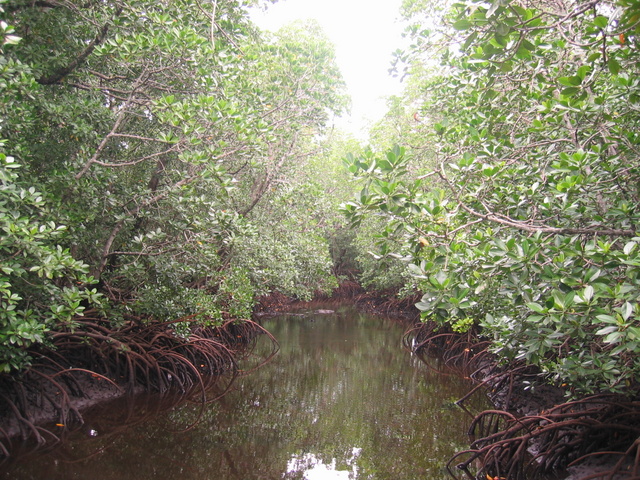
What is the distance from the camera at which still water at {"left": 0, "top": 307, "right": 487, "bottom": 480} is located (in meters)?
3.69

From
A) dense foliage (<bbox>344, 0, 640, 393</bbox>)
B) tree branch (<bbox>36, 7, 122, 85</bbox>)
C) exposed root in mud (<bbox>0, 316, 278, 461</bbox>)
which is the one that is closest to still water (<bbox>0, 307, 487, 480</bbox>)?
exposed root in mud (<bbox>0, 316, 278, 461</bbox>)

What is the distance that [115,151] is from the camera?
4883 mm

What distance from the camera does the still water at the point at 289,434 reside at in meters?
3.69

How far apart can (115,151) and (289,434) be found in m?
3.46

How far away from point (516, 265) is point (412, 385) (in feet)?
14.6

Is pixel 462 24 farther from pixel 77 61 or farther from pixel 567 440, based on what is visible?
pixel 77 61

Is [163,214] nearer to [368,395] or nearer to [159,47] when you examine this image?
[159,47]

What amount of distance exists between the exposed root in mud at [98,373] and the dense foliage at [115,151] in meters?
0.28

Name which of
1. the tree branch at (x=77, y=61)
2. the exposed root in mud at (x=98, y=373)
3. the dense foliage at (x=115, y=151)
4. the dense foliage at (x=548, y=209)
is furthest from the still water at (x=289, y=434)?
the tree branch at (x=77, y=61)

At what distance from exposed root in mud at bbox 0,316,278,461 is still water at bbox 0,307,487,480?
26cm

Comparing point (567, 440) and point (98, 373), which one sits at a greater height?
point (98, 373)

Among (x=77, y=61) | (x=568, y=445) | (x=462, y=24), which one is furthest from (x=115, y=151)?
(x=568, y=445)

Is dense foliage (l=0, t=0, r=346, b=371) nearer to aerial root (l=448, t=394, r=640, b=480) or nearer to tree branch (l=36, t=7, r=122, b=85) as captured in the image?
tree branch (l=36, t=7, r=122, b=85)

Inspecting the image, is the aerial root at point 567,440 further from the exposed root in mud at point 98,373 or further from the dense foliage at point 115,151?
the exposed root in mud at point 98,373
